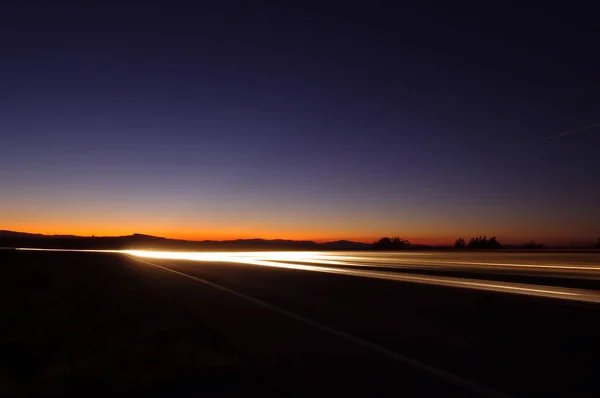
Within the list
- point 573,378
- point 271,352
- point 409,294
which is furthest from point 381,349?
point 409,294

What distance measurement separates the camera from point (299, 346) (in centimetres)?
1028

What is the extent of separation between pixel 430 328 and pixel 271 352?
377 centimetres

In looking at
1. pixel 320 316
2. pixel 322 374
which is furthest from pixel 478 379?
pixel 320 316

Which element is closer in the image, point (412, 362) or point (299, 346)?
point (412, 362)

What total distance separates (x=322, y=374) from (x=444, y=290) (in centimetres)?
1308

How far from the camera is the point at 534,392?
6.89m

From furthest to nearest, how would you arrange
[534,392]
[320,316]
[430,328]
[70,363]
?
[320,316], [430,328], [70,363], [534,392]

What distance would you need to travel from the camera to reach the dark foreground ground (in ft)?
24.6

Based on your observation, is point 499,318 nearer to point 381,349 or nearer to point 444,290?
point 381,349

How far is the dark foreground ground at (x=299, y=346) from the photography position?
7.51 m

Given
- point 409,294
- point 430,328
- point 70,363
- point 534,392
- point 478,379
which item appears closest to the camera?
point 534,392

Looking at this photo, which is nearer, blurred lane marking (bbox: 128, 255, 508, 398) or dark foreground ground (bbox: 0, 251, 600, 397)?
blurred lane marking (bbox: 128, 255, 508, 398)

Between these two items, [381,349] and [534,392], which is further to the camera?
[381,349]

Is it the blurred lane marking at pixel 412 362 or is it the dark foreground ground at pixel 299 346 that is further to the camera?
the dark foreground ground at pixel 299 346
